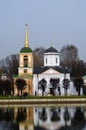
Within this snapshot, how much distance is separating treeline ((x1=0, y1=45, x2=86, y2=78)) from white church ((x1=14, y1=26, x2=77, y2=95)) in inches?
654

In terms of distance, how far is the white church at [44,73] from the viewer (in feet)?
231

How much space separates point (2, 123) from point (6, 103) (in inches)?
937

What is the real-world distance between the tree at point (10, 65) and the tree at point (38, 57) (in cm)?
433

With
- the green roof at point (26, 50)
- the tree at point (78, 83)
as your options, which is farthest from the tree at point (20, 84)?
the tree at point (78, 83)

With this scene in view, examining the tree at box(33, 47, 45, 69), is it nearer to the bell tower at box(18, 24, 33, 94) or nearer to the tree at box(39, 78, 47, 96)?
the bell tower at box(18, 24, 33, 94)

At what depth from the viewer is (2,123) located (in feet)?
101

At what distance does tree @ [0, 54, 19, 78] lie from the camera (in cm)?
9137

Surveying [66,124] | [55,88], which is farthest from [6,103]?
[66,124]

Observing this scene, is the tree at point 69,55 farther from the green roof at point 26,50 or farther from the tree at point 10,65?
the green roof at point 26,50

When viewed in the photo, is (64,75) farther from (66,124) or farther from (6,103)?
(66,124)

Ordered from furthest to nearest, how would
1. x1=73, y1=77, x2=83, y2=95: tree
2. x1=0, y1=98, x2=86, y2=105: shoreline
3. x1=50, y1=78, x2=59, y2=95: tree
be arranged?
1. x1=73, y1=77, x2=83, y2=95: tree
2. x1=50, y1=78, x2=59, y2=95: tree
3. x1=0, y1=98, x2=86, y2=105: shoreline

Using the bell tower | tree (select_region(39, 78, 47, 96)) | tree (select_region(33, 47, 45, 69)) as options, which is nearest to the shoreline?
tree (select_region(39, 78, 47, 96))

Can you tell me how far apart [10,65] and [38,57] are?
391 inches

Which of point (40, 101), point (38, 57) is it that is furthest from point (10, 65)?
point (40, 101)
